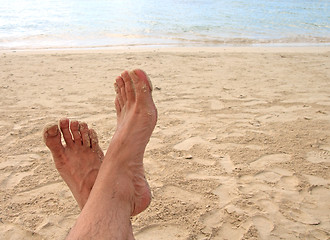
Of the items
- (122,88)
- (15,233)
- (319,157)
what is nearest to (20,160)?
(15,233)

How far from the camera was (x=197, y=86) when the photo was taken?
3693 millimetres

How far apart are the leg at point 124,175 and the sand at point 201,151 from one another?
0.25m

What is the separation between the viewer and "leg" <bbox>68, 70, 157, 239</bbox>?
118 centimetres

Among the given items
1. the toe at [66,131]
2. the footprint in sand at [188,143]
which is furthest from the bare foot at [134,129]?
the footprint in sand at [188,143]

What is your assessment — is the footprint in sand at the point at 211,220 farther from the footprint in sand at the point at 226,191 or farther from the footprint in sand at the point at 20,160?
the footprint in sand at the point at 20,160

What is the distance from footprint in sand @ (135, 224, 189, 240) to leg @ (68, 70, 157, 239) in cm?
14

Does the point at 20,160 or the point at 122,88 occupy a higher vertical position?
the point at 122,88

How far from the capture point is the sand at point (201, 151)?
158 centimetres

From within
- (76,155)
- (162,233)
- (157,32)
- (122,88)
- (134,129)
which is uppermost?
(122,88)

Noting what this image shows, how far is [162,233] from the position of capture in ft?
4.98

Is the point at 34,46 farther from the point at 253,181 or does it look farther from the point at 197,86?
the point at 253,181

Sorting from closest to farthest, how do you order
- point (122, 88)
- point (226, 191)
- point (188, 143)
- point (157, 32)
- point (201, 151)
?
point (226, 191) → point (122, 88) → point (201, 151) → point (188, 143) → point (157, 32)

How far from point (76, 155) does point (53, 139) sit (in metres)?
0.14

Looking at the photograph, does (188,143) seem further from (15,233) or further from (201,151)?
(15,233)
